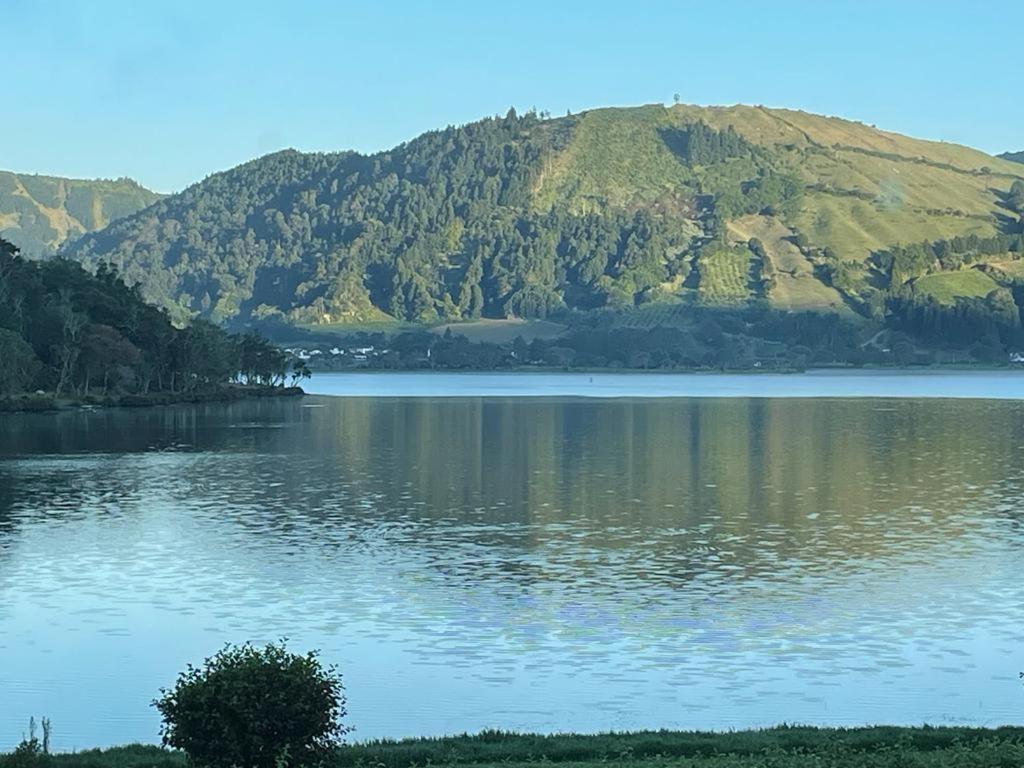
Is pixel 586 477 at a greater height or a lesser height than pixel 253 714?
lesser

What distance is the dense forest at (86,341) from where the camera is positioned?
150 metres

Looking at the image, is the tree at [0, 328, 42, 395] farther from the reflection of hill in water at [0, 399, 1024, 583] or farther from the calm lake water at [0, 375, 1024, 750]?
the calm lake water at [0, 375, 1024, 750]

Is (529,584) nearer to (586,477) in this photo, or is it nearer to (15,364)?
(586,477)

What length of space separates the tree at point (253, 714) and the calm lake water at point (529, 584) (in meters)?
8.55

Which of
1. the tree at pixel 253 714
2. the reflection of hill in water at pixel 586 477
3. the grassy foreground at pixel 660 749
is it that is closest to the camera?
the tree at pixel 253 714

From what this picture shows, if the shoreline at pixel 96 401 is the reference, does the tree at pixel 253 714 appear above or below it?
above

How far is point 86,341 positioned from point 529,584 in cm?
12158

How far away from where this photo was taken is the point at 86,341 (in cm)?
15588

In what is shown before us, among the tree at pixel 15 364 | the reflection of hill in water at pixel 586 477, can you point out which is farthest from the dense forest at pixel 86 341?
the reflection of hill in water at pixel 586 477

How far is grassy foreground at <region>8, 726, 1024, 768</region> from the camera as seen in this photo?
21.2 m

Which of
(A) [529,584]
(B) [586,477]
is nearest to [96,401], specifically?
(B) [586,477]

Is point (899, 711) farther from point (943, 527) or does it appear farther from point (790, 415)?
point (790, 415)

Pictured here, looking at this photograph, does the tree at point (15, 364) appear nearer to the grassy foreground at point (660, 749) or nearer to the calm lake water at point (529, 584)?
the calm lake water at point (529, 584)

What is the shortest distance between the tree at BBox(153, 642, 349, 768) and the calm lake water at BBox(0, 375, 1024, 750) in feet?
28.0
